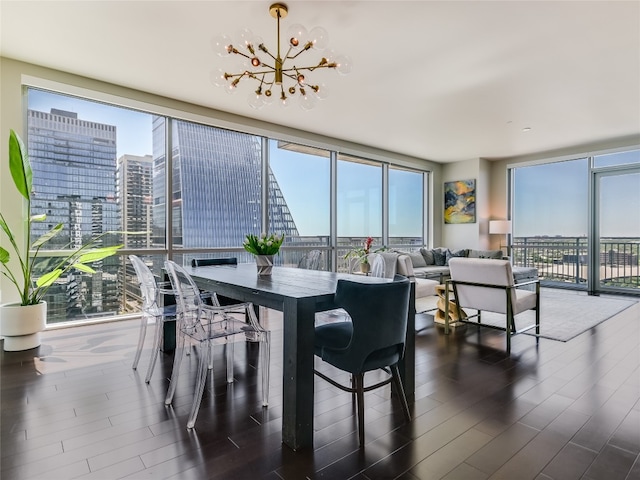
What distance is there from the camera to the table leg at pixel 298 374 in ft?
5.88

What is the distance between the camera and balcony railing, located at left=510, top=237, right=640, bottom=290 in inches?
257

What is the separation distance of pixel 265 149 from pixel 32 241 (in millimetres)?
3293

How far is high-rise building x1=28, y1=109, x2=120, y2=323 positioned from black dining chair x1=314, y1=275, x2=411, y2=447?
3568 mm

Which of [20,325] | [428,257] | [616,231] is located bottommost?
[20,325]

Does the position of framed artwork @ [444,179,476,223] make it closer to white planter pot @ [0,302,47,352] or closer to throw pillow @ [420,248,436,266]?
throw pillow @ [420,248,436,266]

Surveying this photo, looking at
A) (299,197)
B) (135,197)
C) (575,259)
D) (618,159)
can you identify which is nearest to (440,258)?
(575,259)

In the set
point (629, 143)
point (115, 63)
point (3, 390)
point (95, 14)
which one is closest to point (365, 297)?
point (3, 390)

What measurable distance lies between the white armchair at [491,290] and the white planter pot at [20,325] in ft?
13.3

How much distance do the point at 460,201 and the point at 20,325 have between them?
26.8ft

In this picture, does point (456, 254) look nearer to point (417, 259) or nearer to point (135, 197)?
point (417, 259)

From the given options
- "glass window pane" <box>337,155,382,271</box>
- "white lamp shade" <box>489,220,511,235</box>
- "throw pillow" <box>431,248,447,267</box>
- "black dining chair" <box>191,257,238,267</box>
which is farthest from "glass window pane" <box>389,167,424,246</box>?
"black dining chair" <box>191,257,238,267</box>

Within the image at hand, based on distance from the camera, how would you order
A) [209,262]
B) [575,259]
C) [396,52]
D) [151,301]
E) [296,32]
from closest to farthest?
[296,32]
[151,301]
[396,52]
[209,262]
[575,259]

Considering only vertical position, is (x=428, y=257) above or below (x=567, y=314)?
above

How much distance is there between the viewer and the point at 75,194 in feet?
13.6
